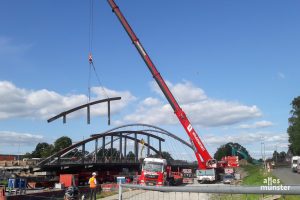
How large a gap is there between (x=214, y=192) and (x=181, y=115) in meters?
47.2

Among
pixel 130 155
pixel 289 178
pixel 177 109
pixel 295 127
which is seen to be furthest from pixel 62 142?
pixel 289 178

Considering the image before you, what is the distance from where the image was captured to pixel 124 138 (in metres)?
150

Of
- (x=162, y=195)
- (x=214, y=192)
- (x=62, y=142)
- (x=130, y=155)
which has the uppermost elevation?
(x=62, y=142)

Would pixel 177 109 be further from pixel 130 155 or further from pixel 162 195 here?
pixel 130 155

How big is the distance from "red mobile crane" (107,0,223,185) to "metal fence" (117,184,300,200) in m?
43.6

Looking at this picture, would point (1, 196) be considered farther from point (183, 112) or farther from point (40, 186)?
point (40, 186)

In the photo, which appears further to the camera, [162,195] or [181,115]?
[181,115]

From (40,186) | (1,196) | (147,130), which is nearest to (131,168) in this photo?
(147,130)

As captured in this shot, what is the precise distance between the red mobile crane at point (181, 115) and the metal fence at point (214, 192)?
43620mm

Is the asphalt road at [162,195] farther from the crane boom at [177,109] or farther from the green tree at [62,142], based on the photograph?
the green tree at [62,142]

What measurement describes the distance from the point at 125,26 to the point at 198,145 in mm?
17548

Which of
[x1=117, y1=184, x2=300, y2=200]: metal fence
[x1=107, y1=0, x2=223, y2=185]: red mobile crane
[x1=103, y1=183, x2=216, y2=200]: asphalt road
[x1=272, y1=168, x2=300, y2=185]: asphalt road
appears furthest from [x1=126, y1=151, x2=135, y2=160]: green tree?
[x1=117, y1=184, x2=300, y2=200]: metal fence

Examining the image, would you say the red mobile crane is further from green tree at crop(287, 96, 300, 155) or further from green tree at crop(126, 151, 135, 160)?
green tree at crop(126, 151, 135, 160)

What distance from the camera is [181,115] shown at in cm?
5341
